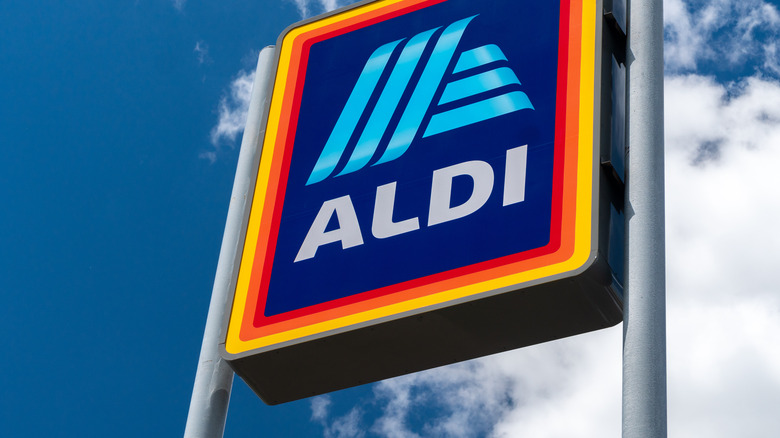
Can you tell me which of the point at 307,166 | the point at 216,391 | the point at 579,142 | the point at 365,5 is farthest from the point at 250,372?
the point at 365,5

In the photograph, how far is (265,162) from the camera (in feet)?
21.7

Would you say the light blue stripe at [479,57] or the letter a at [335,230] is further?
the light blue stripe at [479,57]

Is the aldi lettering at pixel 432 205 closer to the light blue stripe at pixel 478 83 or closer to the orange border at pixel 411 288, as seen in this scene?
the orange border at pixel 411 288

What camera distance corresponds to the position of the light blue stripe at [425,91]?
19.9ft

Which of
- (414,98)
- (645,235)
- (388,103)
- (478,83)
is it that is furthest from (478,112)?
(645,235)

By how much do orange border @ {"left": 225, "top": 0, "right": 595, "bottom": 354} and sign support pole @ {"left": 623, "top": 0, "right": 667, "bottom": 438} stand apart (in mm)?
430

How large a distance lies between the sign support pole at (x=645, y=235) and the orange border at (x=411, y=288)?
430 millimetres

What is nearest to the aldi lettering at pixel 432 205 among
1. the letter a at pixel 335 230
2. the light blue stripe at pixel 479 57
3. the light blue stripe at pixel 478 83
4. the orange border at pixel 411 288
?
the letter a at pixel 335 230

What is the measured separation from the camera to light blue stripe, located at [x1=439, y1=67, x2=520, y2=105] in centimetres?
592

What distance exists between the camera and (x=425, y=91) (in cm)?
622

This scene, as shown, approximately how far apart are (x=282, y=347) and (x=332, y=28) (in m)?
2.40

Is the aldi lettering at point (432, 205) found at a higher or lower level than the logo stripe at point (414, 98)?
lower

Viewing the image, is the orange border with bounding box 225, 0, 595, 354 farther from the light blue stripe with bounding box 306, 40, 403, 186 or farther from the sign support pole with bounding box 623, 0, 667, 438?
the sign support pole with bounding box 623, 0, 667, 438

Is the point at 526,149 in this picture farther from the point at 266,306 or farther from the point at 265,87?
the point at 265,87
